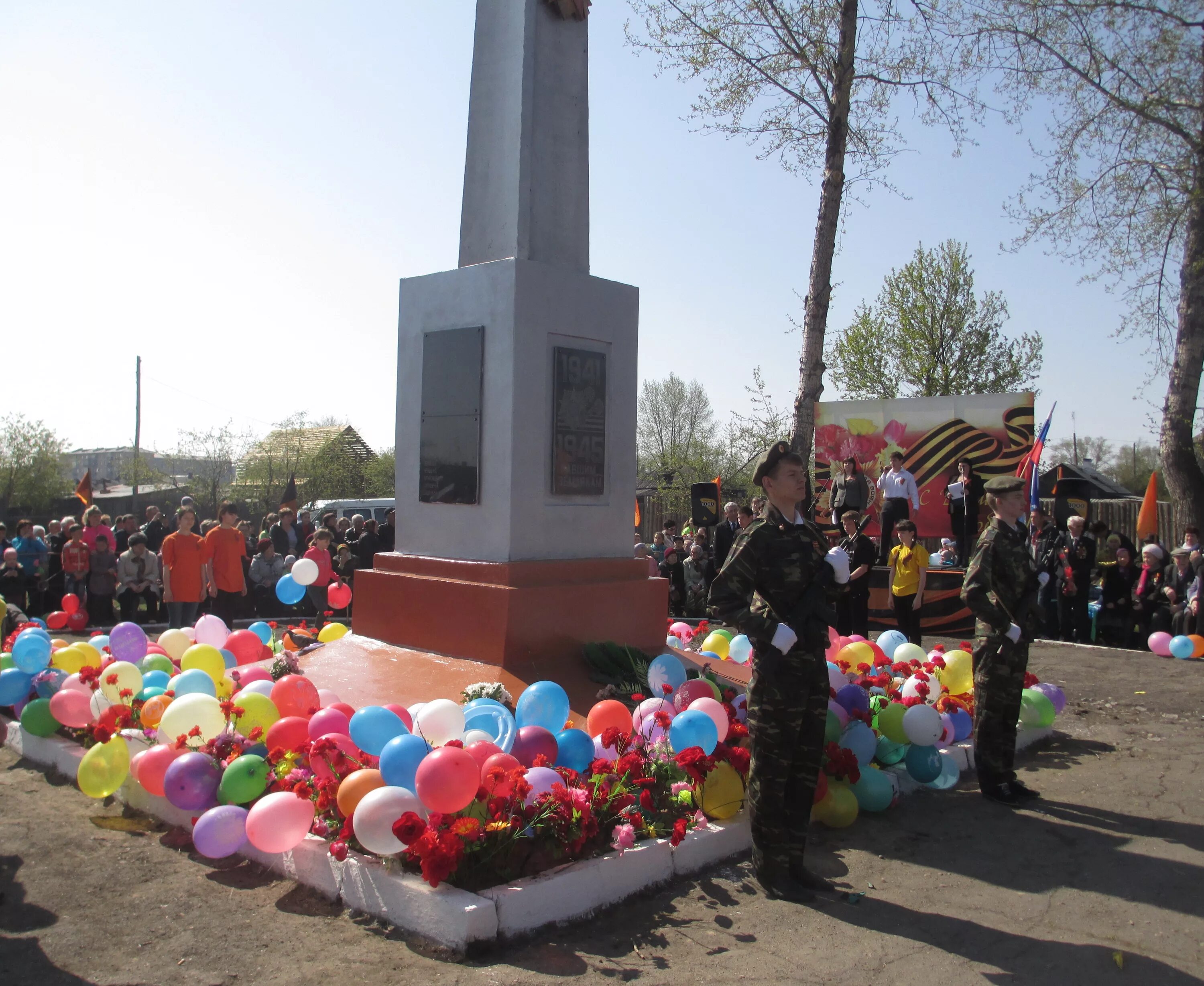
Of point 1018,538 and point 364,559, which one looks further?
point 364,559

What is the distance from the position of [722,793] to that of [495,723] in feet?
3.90

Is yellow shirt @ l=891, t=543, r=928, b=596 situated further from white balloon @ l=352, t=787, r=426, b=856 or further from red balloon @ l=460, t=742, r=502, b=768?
white balloon @ l=352, t=787, r=426, b=856

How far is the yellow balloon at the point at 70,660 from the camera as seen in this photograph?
21.4 feet

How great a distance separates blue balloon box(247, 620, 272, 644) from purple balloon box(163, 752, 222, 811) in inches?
143

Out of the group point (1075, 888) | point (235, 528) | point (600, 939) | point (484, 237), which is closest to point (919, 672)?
point (1075, 888)

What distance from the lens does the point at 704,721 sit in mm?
4613

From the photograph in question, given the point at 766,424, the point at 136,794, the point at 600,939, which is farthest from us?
the point at 766,424

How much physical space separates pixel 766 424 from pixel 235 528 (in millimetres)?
17194

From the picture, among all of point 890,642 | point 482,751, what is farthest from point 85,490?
point 482,751

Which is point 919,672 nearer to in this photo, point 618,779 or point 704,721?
point 704,721

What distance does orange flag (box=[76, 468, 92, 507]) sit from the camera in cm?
2033

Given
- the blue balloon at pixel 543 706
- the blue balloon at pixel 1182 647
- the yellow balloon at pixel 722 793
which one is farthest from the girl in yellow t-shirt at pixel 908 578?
the blue balloon at pixel 543 706

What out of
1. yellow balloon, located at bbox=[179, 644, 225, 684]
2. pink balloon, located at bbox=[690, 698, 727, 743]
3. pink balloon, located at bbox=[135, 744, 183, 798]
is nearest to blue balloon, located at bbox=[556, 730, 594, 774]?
pink balloon, located at bbox=[690, 698, 727, 743]

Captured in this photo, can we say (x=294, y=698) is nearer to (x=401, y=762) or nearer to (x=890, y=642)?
(x=401, y=762)
